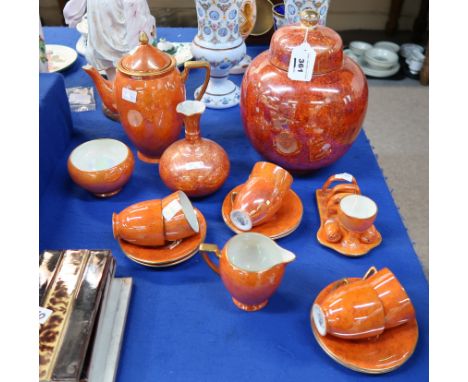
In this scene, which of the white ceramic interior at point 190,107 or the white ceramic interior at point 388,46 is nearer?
the white ceramic interior at point 190,107

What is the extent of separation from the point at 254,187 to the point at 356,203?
222 millimetres

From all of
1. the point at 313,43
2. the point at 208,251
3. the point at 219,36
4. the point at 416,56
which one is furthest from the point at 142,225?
the point at 416,56

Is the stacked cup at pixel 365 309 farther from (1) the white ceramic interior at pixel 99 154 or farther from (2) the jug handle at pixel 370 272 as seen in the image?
(1) the white ceramic interior at pixel 99 154

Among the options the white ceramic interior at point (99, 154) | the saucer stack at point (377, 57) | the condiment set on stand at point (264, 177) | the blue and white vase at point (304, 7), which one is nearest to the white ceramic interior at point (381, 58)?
the saucer stack at point (377, 57)

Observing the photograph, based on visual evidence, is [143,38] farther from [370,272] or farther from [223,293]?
[370,272]

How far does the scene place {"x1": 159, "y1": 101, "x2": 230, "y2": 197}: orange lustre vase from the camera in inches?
39.8

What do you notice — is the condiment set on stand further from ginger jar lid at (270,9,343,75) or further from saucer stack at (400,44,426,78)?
saucer stack at (400,44,426,78)

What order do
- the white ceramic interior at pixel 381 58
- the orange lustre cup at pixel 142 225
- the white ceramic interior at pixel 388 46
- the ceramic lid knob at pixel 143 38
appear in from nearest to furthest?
the orange lustre cup at pixel 142 225
the ceramic lid knob at pixel 143 38
the white ceramic interior at pixel 381 58
the white ceramic interior at pixel 388 46

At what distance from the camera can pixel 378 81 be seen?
2.73 m

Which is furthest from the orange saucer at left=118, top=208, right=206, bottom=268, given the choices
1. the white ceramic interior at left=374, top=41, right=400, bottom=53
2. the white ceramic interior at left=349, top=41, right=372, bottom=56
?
the white ceramic interior at left=374, top=41, right=400, bottom=53

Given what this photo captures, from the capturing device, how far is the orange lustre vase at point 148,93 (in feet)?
3.36

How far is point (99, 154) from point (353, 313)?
715mm

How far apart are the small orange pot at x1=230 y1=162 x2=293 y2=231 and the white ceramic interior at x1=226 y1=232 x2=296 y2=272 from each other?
14 cm

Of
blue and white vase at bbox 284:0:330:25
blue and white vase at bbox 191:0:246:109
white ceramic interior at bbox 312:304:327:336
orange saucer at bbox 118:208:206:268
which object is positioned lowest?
orange saucer at bbox 118:208:206:268
